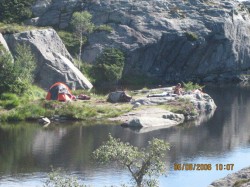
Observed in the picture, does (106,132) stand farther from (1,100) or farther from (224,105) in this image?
(224,105)

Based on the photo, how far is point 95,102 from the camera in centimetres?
7912

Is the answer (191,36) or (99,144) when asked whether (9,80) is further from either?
(191,36)

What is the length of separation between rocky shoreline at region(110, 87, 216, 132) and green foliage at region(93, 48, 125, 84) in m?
24.2

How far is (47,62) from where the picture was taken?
326ft

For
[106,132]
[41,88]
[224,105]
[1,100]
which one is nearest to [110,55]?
[41,88]

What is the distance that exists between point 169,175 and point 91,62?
7095 centimetres

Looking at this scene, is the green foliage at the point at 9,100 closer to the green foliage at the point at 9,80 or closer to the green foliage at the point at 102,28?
the green foliage at the point at 9,80

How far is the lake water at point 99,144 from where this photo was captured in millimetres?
46062

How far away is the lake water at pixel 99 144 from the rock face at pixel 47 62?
29.6 meters

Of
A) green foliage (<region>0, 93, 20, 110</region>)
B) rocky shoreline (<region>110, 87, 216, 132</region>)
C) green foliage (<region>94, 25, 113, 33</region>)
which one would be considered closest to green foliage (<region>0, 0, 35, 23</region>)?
green foliage (<region>94, 25, 113, 33</region>)

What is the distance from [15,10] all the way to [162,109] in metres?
53.9
